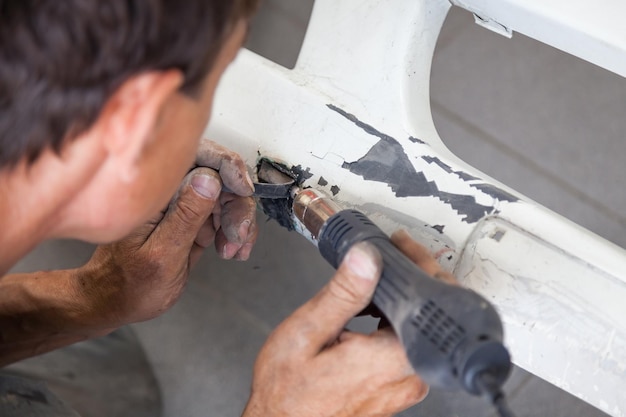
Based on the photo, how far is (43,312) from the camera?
0.89 metres

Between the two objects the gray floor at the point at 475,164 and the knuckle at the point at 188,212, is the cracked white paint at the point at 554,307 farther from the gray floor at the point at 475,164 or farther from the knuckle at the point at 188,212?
the gray floor at the point at 475,164

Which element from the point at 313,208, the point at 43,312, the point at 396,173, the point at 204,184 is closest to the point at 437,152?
the point at 396,173

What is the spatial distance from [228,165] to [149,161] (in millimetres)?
231

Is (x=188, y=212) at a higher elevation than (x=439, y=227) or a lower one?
lower

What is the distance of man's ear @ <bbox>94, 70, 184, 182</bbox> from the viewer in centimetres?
46

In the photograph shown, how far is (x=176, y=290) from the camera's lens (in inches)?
34.8

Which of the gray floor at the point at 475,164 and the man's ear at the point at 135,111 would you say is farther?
the gray floor at the point at 475,164

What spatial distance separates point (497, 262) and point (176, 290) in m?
0.41

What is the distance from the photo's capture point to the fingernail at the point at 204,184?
0.75m

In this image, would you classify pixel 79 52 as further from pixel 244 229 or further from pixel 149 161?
pixel 244 229

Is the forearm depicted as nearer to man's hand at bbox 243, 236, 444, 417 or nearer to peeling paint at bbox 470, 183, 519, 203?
man's hand at bbox 243, 236, 444, 417

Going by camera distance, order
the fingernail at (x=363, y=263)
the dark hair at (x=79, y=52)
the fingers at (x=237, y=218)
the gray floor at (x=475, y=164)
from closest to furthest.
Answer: the dark hair at (x=79, y=52) → the fingernail at (x=363, y=263) → the fingers at (x=237, y=218) → the gray floor at (x=475, y=164)

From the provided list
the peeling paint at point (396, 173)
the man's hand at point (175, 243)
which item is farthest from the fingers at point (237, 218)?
the peeling paint at point (396, 173)

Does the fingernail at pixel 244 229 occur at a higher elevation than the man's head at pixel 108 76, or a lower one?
lower
